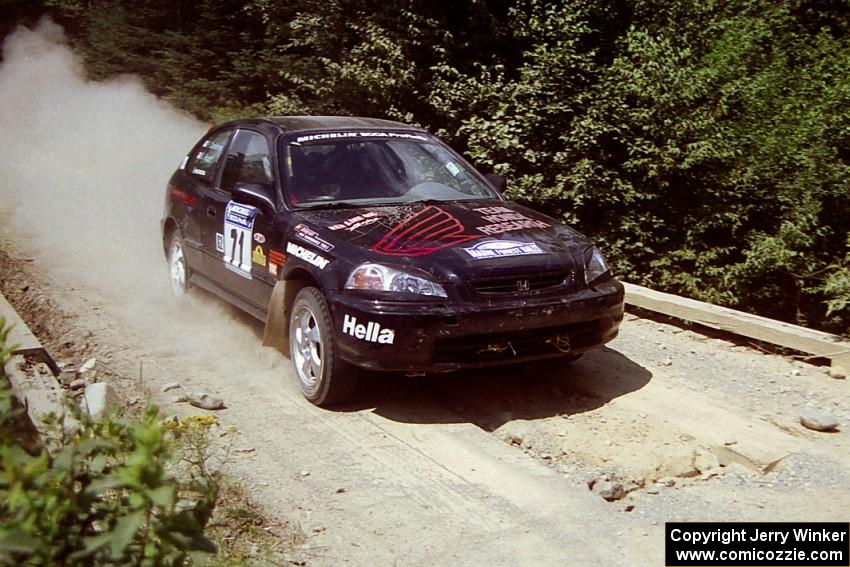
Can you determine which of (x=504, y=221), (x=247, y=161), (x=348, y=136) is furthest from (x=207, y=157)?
(x=504, y=221)

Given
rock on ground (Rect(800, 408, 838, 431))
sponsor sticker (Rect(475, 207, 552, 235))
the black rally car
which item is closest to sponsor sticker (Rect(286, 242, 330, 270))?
the black rally car

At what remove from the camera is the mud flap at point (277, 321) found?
241 inches

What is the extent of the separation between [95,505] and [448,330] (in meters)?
2.96

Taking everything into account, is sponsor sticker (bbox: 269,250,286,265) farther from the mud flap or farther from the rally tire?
the rally tire

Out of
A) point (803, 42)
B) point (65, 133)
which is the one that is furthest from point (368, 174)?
point (65, 133)

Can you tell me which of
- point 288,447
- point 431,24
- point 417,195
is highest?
point 431,24

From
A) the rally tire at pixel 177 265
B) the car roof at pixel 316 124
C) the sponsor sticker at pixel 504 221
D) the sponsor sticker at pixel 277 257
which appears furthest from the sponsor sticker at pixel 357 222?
the rally tire at pixel 177 265

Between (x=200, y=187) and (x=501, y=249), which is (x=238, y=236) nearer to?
(x=200, y=187)

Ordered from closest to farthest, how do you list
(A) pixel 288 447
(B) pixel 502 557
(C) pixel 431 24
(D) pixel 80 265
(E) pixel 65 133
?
1. (B) pixel 502 557
2. (A) pixel 288 447
3. (D) pixel 80 265
4. (C) pixel 431 24
5. (E) pixel 65 133

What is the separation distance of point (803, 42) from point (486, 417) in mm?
7002

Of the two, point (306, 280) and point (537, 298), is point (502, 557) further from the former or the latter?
point (306, 280)

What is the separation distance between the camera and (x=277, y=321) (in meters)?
6.24

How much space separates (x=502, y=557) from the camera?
153 inches

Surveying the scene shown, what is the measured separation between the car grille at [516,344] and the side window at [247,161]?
201 centimetres
